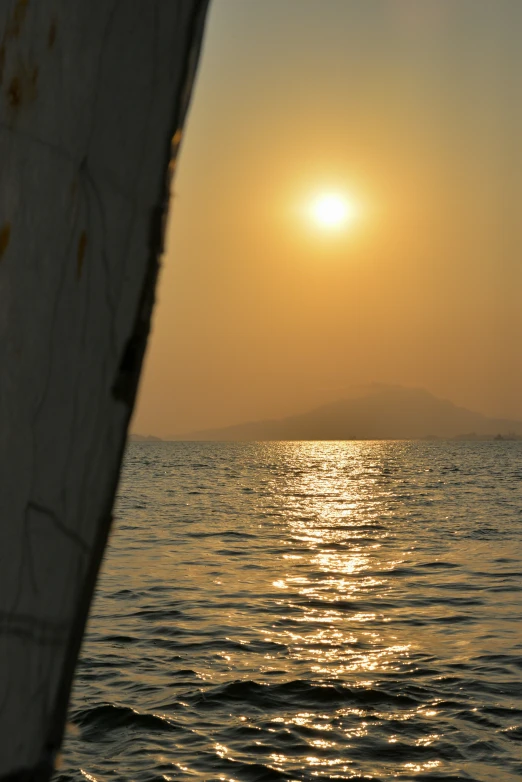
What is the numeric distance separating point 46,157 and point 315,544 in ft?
69.4

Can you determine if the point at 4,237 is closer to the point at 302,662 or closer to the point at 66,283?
the point at 66,283

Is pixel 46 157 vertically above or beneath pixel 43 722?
above

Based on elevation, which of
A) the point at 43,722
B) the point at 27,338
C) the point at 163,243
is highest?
the point at 163,243

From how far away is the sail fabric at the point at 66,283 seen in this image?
67 centimetres

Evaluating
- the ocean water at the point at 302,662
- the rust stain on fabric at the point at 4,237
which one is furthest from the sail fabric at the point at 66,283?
the ocean water at the point at 302,662

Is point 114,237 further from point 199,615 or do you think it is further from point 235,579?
point 235,579

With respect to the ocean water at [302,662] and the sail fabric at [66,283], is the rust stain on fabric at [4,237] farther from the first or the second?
the ocean water at [302,662]

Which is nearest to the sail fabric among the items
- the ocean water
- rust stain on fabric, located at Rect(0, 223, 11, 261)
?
rust stain on fabric, located at Rect(0, 223, 11, 261)

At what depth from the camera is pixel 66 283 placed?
0.70 m

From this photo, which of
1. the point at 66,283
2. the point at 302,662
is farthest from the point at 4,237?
the point at 302,662

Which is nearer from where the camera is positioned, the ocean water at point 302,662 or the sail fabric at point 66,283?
the sail fabric at point 66,283

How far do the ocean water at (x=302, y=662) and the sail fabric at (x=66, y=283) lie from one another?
4.61ft

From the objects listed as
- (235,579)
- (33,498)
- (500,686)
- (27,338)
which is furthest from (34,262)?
(235,579)

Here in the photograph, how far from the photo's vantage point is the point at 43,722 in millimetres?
718
